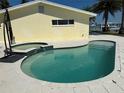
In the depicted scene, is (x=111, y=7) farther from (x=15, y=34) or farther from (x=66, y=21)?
(x=15, y=34)

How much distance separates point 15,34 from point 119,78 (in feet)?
43.1

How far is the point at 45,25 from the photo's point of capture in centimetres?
1717

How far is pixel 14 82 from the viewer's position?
5766 mm

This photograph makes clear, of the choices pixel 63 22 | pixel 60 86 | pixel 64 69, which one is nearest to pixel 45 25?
pixel 63 22

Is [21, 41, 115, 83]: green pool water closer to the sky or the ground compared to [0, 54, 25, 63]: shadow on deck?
closer to the ground

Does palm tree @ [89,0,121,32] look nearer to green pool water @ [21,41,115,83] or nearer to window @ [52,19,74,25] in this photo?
window @ [52,19,74,25]

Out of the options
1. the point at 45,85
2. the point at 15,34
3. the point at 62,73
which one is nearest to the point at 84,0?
the point at 15,34

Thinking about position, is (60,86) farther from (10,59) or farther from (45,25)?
(45,25)

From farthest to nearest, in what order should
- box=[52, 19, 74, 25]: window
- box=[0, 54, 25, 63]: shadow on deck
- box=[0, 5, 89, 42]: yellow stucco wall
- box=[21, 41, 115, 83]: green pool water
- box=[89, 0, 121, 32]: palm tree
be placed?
box=[89, 0, 121, 32]: palm tree, box=[52, 19, 74, 25]: window, box=[0, 5, 89, 42]: yellow stucco wall, box=[0, 54, 25, 63]: shadow on deck, box=[21, 41, 115, 83]: green pool water

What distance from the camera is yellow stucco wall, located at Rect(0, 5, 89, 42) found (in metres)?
16.8

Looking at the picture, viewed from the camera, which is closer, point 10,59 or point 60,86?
point 60,86

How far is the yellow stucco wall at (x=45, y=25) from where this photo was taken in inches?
661

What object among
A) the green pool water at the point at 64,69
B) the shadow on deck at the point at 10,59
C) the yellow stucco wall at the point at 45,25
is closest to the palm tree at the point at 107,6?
the yellow stucco wall at the point at 45,25

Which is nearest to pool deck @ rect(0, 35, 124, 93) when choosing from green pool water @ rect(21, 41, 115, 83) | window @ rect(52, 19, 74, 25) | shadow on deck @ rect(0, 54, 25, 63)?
green pool water @ rect(21, 41, 115, 83)
